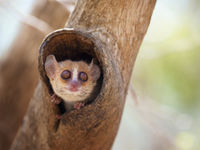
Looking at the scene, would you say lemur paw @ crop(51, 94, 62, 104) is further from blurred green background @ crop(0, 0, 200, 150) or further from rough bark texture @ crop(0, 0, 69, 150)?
blurred green background @ crop(0, 0, 200, 150)

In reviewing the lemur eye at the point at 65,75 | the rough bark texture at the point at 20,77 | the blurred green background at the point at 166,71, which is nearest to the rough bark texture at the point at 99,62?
the lemur eye at the point at 65,75

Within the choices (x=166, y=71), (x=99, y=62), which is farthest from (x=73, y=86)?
(x=166, y=71)

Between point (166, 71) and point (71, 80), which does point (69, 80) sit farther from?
point (166, 71)

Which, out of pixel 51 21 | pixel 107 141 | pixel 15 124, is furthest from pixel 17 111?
pixel 107 141

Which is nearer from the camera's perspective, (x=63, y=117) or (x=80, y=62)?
(x=63, y=117)

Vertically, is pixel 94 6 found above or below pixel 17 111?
above

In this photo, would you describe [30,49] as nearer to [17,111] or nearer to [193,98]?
[17,111]
